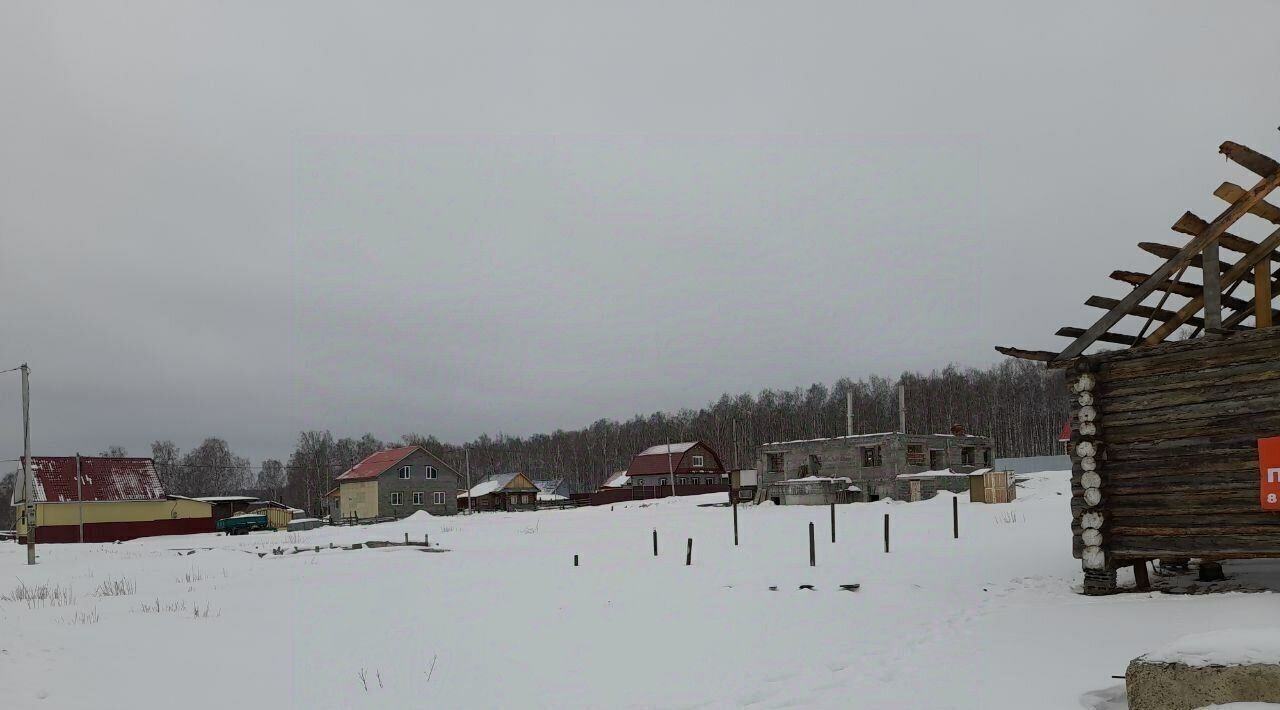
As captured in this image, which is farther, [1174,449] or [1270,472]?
[1174,449]

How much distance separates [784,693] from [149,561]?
30.0m

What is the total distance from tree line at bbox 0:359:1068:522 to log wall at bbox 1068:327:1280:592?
3362 inches

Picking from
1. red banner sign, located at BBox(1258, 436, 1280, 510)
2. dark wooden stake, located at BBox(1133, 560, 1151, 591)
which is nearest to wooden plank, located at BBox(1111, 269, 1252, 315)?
red banner sign, located at BBox(1258, 436, 1280, 510)

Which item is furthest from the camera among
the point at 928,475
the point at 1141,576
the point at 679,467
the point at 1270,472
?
the point at 679,467

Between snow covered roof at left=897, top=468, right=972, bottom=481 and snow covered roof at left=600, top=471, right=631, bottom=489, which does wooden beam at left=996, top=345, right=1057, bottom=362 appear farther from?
snow covered roof at left=600, top=471, right=631, bottom=489

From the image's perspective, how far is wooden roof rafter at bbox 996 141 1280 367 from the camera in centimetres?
1277

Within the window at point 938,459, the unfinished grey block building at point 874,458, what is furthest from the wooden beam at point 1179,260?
the window at point 938,459

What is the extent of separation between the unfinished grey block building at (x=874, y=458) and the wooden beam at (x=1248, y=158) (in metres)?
36.6

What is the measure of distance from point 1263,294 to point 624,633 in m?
11.5

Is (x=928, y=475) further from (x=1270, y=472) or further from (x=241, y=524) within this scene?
(x=241, y=524)

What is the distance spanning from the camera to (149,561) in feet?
103

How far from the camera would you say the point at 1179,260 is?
13477 mm

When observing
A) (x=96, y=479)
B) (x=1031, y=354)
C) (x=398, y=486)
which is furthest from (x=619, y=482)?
(x=1031, y=354)

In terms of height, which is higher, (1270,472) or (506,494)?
(1270,472)
